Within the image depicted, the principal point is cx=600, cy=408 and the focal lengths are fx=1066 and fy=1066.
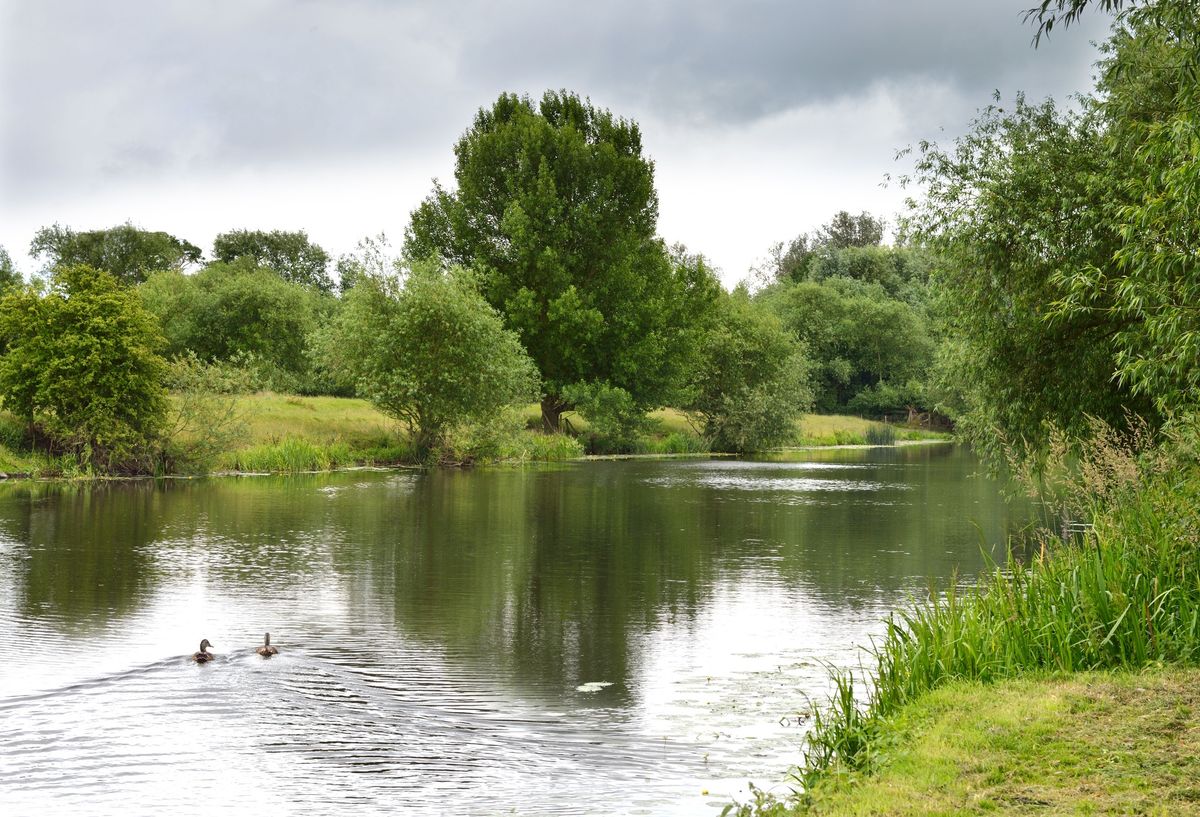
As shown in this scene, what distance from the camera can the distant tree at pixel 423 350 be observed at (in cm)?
4500

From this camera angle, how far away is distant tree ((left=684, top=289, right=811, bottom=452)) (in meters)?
63.6

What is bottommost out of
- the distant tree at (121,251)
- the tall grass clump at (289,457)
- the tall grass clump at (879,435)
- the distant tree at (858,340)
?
the tall grass clump at (289,457)

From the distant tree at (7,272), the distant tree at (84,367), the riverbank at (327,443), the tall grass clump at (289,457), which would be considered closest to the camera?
the distant tree at (84,367)

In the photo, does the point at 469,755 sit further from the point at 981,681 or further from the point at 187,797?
the point at 981,681

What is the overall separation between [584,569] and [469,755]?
33.0 ft

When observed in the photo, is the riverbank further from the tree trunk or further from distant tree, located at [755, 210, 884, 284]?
distant tree, located at [755, 210, 884, 284]

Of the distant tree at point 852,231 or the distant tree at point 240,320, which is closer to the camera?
the distant tree at point 240,320

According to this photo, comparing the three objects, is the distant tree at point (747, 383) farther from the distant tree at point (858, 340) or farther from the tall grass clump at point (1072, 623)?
the tall grass clump at point (1072, 623)

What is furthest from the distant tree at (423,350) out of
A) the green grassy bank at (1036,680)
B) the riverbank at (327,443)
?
the green grassy bank at (1036,680)

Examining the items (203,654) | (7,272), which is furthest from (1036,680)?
(7,272)

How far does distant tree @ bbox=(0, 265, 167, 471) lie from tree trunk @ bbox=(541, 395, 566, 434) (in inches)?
979

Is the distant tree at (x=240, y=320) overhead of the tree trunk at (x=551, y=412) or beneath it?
overhead

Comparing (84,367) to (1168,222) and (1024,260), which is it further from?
(1168,222)

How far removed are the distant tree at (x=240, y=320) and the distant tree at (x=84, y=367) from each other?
23.9 m
